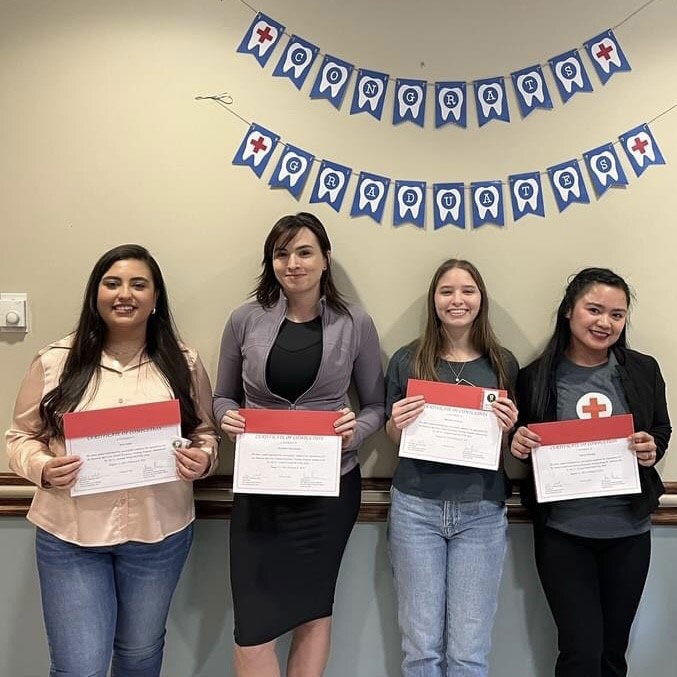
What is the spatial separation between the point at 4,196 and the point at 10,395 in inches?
24.3

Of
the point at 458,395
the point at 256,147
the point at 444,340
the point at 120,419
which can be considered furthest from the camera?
the point at 256,147

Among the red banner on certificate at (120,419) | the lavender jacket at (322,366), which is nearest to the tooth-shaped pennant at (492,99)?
the lavender jacket at (322,366)

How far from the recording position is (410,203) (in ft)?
6.09

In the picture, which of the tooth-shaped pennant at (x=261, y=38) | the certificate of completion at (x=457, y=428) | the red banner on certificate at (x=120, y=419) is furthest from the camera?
the tooth-shaped pennant at (x=261, y=38)

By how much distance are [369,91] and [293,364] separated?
866 mm

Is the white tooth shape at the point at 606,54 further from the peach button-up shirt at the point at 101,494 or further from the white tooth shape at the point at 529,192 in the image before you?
the peach button-up shirt at the point at 101,494

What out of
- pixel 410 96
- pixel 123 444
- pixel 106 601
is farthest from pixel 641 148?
pixel 106 601

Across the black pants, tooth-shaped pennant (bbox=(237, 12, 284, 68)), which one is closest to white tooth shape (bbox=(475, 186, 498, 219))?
tooth-shaped pennant (bbox=(237, 12, 284, 68))

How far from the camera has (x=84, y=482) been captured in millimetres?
1475

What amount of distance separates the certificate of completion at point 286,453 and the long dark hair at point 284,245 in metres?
0.34

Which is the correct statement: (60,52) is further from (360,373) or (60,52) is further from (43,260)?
(360,373)

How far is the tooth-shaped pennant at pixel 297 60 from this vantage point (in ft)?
6.00

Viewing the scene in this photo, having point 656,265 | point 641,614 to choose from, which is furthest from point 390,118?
point 641,614

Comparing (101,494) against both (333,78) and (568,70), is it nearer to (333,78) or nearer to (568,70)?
(333,78)
